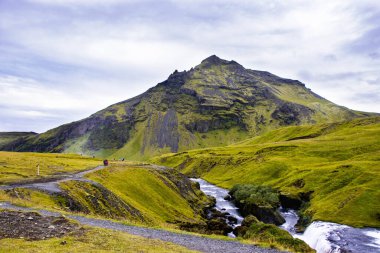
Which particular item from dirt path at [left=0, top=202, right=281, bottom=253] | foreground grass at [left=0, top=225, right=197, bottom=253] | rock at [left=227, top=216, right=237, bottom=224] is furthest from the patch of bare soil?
rock at [left=227, top=216, right=237, bottom=224]

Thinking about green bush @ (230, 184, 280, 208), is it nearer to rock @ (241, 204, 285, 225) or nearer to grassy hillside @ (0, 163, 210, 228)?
rock @ (241, 204, 285, 225)

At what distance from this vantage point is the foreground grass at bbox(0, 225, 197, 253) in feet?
75.5

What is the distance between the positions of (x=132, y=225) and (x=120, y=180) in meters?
42.8

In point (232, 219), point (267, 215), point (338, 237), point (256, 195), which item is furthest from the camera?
point (256, 195)

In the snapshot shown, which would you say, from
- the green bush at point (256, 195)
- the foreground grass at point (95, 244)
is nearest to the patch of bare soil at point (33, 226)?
the foreground grass at point (95, 244)

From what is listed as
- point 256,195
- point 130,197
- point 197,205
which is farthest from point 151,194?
point 256,195

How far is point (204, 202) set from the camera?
110m

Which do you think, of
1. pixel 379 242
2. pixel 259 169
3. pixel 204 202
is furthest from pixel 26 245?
pixel 259 169

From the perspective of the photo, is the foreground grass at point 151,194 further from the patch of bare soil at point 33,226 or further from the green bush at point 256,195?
the patch of bare soil at point 33,226

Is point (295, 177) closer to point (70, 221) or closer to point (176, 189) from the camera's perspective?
point (176, 189)

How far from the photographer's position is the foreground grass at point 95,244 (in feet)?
75.5

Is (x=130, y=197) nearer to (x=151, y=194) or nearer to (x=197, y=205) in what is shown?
(x=151, y=194)

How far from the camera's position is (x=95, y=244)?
25688 millimetres

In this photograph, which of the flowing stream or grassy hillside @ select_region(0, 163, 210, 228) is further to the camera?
the flowing stream
